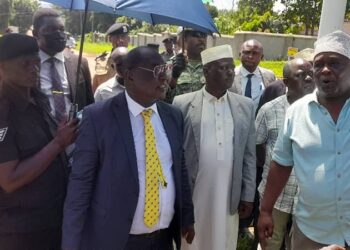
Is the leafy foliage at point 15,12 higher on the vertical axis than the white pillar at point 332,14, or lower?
lower

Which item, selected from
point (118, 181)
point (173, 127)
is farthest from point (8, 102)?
point (173, 127)

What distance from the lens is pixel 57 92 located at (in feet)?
11.7

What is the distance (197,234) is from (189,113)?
96 cm

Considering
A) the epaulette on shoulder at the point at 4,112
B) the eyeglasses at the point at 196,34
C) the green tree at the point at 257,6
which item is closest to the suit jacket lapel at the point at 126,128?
the epaulette on shoulder at the point at 4,112

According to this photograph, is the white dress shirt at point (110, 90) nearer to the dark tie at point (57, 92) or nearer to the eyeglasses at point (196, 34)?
the dark tie at point (57, 92)

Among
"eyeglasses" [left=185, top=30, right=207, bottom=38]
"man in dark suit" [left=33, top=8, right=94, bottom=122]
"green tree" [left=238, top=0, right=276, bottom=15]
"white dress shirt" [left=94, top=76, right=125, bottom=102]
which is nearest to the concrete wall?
"green tree" [left=238, top=0, right=276, bottom=15]

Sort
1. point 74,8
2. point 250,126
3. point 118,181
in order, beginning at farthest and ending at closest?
point 74,8 → point 250,126 → point 118,181

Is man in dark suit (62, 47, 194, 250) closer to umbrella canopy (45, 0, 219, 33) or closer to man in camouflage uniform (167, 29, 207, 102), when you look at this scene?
umbrella canopy (45, 0, 219, 33)

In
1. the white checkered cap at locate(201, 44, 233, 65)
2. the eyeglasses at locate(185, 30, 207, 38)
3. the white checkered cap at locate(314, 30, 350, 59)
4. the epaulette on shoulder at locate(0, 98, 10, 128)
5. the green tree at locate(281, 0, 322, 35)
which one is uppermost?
the green tree at locate(281, 0, 322, 35)

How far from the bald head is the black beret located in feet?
9.84

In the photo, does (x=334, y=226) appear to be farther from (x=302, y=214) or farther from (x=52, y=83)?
(x=52, y=83)

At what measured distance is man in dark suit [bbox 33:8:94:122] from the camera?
11.7ft

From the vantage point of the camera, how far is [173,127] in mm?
2746

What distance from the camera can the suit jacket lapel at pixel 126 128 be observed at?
8.14 ft
